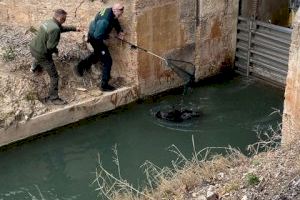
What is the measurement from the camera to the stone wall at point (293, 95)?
8.62 m

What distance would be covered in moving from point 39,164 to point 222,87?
14.4 ft

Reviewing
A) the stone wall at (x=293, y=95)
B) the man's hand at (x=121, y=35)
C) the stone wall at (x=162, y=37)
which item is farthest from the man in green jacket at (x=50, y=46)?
the stone wall at (x=293, y=95)

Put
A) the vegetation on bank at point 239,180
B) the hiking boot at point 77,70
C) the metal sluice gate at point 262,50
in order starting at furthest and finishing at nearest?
the metal sluice gate at point 262,50 < the hiking boot at point 77,70 < the vegetation on bank at point 239,180

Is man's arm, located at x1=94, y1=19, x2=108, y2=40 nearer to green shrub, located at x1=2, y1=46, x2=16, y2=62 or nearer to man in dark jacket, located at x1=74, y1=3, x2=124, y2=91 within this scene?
man in dark jacket, located at x1=74, y1=3, x2=124, y2=91

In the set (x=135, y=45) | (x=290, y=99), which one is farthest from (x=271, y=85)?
(x=290, y=99)

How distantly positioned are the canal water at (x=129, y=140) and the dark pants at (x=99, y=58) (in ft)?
2.46

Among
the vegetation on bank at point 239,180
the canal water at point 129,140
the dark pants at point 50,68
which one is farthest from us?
the dark pants at point 50,68

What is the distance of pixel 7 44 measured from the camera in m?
12.3

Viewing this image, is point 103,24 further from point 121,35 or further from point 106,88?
point 106,88

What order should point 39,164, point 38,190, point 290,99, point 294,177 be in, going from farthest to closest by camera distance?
point 39,164 → point 38,190 → point 290,99 → point 294,177

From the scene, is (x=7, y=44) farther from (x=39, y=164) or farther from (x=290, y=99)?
(x=290, y=99)

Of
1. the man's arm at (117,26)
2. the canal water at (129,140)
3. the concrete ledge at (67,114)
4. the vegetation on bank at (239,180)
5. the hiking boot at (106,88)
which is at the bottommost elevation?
the canal water at (129,140)

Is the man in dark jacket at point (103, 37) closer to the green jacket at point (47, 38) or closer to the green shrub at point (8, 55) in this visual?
the green jacket at point (47, 38)

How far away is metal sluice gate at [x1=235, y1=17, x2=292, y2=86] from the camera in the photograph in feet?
42.3
